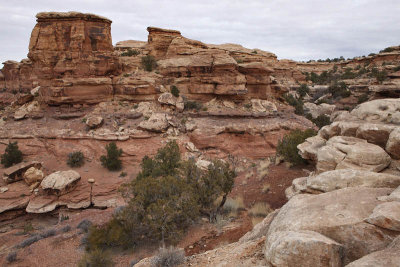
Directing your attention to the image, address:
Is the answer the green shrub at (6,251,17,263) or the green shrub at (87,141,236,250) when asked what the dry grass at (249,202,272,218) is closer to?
the green shrub at (87,141,236,250)

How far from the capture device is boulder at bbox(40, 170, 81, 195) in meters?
15.2

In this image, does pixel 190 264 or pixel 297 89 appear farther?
pixel 297 89

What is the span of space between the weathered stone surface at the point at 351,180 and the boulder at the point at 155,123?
54.3 feet

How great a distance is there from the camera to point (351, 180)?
200 inches

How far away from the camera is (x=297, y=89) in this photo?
38750 mm

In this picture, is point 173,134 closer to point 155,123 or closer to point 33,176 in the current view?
point 155,123

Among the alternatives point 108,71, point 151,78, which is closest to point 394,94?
point 151,78

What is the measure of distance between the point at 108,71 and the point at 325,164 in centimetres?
2320

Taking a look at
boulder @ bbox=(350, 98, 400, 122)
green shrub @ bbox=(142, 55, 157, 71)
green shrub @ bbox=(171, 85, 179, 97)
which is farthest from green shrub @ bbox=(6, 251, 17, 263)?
green shrub @ bbox=(142, 55, 157, 71)

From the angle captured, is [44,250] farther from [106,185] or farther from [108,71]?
[108,71]

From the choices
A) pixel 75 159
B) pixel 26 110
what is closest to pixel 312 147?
pixel 75 159

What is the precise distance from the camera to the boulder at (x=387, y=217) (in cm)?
297

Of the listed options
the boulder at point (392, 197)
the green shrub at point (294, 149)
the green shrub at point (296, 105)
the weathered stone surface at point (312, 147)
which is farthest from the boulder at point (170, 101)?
the boulder at point (392, 197)

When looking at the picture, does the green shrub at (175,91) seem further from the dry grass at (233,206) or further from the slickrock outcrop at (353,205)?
the slickrock outcrop at (353,205)
